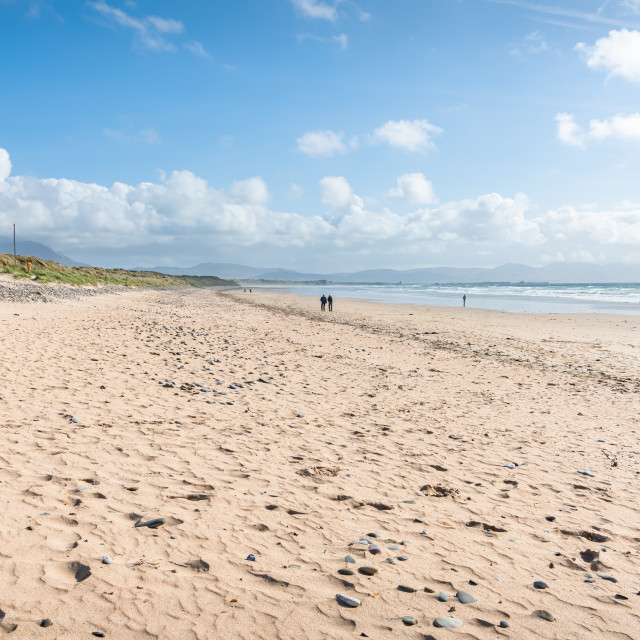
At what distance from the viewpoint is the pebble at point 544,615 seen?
401 cm

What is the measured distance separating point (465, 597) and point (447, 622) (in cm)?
46

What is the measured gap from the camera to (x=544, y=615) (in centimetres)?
405

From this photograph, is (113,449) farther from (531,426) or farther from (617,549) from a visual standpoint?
(531,426)

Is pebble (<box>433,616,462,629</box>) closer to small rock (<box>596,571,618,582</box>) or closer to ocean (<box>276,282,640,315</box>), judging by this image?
small rock (<box>596,571,618,582</box>)

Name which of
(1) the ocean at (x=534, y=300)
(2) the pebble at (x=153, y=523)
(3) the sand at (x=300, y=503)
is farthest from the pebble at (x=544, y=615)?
(1) the ocean at (x=534, y=300)

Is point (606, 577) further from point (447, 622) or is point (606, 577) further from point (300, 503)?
point (300, 503)

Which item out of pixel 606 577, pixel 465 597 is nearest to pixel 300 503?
pixel 465 597

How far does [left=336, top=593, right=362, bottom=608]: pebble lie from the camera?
3993mm

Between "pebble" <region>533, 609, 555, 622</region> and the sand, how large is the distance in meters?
0.06

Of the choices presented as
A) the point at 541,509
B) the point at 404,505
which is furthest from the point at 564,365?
the point at 404,505

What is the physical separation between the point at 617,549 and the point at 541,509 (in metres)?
1.03

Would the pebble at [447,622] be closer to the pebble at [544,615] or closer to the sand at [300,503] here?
the sand at [300,503]

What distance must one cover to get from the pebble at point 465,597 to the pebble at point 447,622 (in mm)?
293

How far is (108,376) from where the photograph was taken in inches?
452
